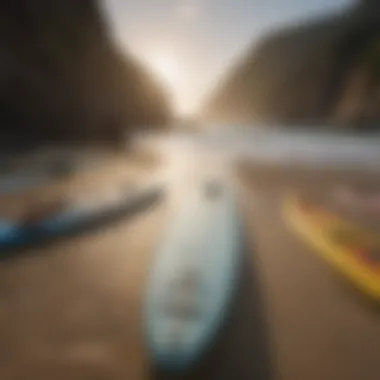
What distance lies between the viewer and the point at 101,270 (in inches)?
287

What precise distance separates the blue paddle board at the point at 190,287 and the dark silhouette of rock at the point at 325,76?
150 feet

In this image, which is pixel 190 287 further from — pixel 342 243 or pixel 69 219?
pixel 69 219

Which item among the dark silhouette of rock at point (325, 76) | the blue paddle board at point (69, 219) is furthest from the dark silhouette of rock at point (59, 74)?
the dark silhouette of rock at point (325, 76)

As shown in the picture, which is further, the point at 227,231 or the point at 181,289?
the point at 227,231

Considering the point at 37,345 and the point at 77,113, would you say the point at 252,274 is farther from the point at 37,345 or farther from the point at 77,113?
the point at 77,113

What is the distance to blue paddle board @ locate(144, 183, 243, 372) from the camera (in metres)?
4.32

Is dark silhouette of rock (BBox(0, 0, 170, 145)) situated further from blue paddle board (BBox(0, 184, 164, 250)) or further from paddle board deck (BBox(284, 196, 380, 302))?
paddle board deck (BBox(284, 196, 380, 302))

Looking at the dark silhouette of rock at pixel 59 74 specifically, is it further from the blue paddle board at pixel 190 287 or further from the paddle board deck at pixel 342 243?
the blue paddle board at pixel 190 287

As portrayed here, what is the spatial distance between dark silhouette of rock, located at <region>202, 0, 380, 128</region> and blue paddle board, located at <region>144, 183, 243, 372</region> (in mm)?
45576

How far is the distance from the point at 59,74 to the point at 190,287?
30810mm

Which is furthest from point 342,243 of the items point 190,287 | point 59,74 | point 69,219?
point 59,74

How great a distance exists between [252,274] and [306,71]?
A: 7196cm

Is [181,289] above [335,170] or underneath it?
above

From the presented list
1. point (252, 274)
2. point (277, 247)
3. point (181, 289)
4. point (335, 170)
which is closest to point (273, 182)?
point (335, 170)
